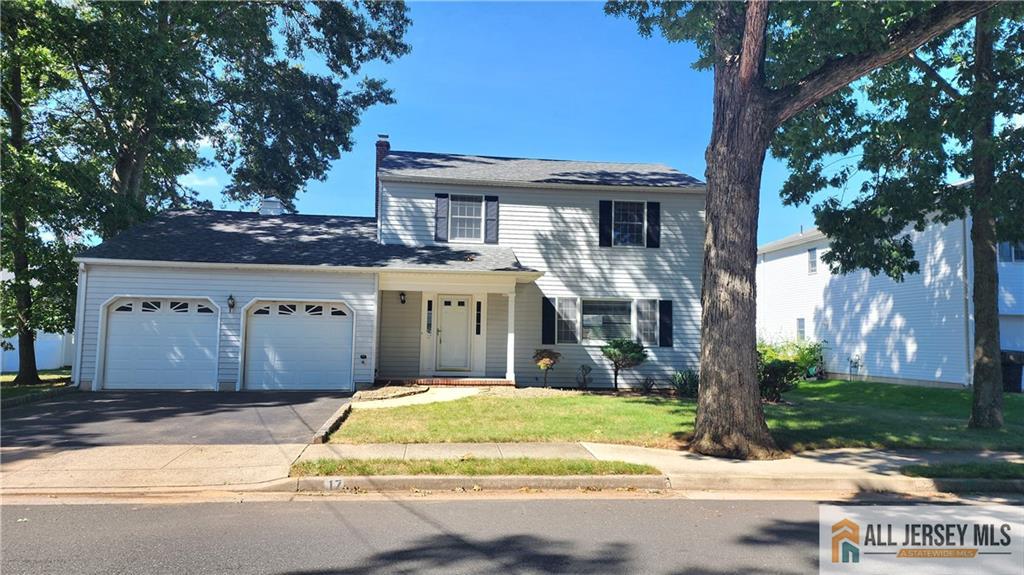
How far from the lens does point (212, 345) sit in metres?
14.0

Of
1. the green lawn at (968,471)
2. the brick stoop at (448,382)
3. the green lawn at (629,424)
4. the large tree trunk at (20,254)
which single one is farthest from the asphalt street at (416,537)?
the large tree trunk at (20,254)

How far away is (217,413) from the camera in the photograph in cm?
1068

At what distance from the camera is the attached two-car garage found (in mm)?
13719

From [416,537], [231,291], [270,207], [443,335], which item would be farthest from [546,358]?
[270,207]

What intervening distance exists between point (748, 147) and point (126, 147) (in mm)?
19199

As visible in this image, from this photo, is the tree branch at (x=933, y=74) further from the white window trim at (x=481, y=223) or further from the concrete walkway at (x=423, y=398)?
the concrete walkway at (x=423, y=398)

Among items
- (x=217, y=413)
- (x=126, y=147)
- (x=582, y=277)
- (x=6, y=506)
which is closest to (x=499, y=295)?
(x=582, y=277)

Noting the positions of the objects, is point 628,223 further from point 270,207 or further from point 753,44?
point 270,207

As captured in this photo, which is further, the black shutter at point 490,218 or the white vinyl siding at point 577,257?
the black shutter at point 490,218

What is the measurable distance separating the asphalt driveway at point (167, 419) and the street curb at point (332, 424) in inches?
6.6

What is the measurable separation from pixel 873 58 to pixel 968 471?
5.58 m

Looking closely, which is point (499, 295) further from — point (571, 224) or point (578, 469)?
point (578, 469)

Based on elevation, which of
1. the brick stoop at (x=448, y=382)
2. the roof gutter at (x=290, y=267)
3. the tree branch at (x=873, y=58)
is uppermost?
the tree branch at (x=873, y=58)

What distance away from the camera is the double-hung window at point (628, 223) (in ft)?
55.9
